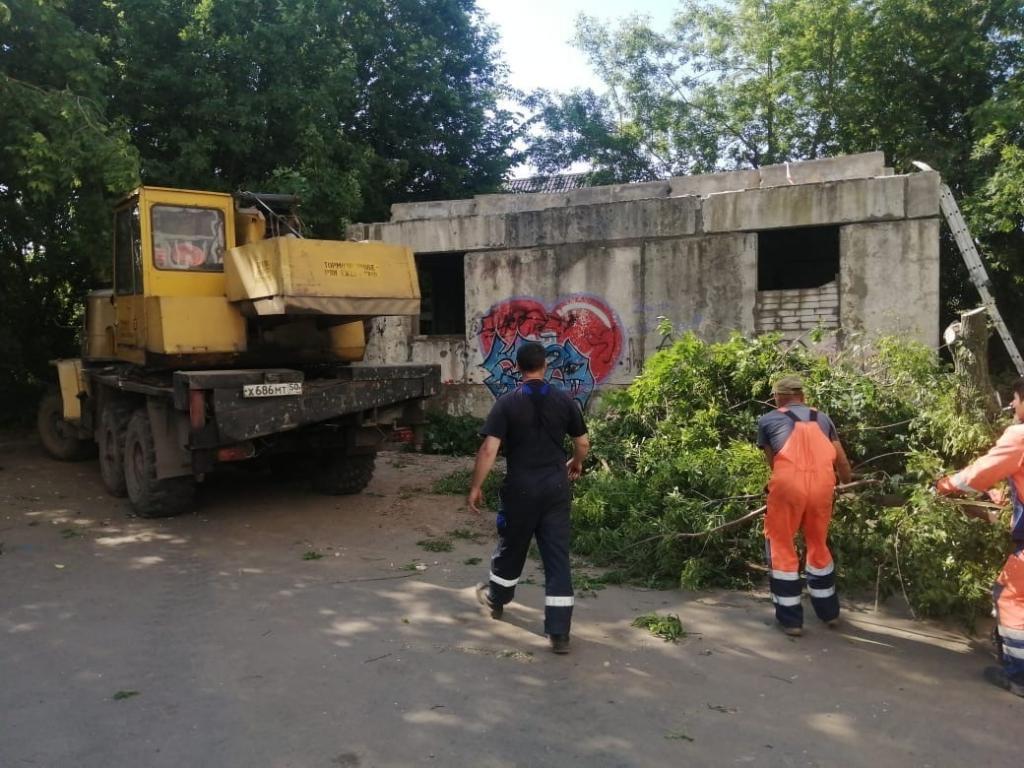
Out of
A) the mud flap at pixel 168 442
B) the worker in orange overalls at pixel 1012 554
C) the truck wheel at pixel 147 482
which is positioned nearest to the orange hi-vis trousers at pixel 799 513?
the worker in orange overalls at pixel 1012 554

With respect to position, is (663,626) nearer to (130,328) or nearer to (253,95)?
(130,328)

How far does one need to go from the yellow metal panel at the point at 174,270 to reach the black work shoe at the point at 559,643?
4.86m

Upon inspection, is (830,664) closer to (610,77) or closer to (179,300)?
(179,300)

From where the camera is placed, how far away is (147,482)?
285 inches

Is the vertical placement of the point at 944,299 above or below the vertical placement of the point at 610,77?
below

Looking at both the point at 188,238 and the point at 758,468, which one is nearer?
the point at 758,468

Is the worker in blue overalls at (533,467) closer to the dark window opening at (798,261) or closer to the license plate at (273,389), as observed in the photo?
the license plate at (273,389)

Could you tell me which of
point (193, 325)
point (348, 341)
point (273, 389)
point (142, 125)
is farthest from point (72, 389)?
point (142, 125)

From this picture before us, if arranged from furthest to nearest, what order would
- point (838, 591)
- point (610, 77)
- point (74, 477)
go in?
1. point (610, 77)
2. point (74, 477)
3. point (838, 591)

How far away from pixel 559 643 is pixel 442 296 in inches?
463

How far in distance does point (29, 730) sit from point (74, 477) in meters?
7.13

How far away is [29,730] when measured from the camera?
3.36 meters

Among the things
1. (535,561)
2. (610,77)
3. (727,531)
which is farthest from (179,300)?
(610,77)

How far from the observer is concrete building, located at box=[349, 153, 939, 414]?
9.69 meters
